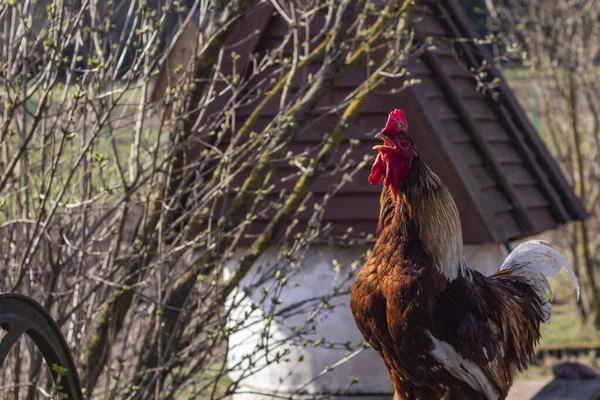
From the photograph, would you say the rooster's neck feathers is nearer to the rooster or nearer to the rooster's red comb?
the rooster

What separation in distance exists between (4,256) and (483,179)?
338 cm

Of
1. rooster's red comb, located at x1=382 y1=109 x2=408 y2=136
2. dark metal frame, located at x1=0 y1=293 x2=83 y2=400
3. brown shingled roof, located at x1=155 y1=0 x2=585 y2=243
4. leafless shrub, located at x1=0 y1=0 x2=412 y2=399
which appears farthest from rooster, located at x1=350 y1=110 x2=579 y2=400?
brown shingled roof, located at x1=155 y1=0 x2=585 y2=243

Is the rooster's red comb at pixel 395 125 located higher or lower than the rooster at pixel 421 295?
higher

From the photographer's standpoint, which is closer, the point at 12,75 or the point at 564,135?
the point at 12,75

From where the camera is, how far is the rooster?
344cm

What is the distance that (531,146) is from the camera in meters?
7.24

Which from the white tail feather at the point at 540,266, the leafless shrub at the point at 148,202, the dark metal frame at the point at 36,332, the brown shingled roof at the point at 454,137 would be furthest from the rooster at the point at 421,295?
the brown shingled roof at the point at 454,137

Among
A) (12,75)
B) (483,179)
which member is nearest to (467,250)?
(483,179)

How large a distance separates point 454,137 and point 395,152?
296 cm

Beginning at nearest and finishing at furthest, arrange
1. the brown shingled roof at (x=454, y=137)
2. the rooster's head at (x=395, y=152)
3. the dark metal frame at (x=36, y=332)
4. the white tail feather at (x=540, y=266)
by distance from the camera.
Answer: the dark metal frame at (x=36, y=332) → the rooster's head at (x=395, y=152) → the white tail feather at (x=540, y=266) → the brown shingled roof at (x=454, y=137)

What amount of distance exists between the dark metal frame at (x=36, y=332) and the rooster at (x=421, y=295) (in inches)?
44.3

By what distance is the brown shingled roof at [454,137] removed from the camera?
6.07 metres

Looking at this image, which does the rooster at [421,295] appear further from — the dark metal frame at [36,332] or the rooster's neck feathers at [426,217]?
the dark metal frame at [36,332]

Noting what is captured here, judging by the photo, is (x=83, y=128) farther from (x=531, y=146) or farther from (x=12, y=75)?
(x=531, y=146)
